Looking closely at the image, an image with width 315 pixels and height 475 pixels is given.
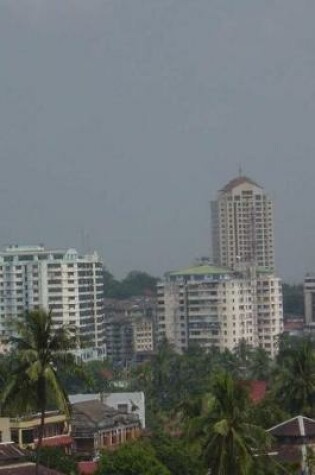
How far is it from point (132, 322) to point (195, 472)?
147187 mm

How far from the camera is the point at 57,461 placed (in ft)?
187

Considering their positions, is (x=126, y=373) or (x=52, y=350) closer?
(x=52, y=350)

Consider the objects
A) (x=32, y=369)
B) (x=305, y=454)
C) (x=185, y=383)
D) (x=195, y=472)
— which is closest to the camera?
(x=32, y=369)

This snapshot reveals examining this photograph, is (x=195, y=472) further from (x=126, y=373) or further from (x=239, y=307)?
(x=239, y=307)

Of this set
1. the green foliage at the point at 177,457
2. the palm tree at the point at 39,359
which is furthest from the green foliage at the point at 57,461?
the palm tree at the point at 39,359

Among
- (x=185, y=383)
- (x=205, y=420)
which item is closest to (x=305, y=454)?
(x=205, y=420)

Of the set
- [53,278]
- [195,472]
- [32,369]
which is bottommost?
[195,472]

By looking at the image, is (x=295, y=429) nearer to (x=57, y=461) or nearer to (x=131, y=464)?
(x=57, y=461)

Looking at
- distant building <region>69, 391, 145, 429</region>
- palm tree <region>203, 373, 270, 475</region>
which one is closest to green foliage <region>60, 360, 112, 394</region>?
distant building <region>69, 391, 145, 429</region>

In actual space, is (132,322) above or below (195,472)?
above

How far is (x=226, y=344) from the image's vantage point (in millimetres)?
179750

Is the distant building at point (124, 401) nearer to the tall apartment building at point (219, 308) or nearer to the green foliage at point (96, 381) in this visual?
the green foliage at point (96, 381)

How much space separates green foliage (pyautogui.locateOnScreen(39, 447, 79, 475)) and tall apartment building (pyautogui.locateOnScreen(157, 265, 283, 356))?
390 ft

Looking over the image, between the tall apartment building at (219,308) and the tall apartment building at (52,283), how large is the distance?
10115 mm
